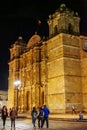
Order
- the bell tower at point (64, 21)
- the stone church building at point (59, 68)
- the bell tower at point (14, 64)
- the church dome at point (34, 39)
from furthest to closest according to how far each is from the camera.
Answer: the bell tower at point (14, 64)
the church dome at point (34, 39)
the bell tower at point (64, 21)
the stone church building at point (59, 68)

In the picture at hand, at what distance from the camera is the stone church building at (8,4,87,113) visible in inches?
1549

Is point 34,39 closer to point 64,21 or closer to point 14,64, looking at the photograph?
point 14,64

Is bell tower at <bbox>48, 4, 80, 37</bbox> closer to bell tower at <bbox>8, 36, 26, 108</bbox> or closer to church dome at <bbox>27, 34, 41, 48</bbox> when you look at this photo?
church dome at <bbox>27, 34, 41, 48</bbox>

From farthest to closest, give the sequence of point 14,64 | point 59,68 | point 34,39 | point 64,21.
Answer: point 14,64
point 34,39
point 64,21
point 59,68

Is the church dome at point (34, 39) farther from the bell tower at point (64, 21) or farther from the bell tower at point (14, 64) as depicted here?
the bell tower at point (64, 21)

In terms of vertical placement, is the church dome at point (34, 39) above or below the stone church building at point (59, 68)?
above

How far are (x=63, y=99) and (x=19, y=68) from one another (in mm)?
16948

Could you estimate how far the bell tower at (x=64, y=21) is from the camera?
41.5m

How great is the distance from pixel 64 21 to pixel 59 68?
7385 millimetres

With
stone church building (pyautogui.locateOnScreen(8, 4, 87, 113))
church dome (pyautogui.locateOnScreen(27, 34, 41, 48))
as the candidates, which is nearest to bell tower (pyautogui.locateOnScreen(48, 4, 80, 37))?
stone church building (pyautogui.locateOnScreen(8, 4, 87, 113))

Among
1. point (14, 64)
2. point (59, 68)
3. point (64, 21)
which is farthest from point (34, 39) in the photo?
point (59, 68)

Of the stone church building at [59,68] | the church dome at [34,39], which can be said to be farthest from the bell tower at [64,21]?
the church dome at [34,39]

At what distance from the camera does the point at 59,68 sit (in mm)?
40031

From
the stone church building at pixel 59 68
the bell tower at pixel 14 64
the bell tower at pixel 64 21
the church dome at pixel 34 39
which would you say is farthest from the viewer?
the bell tower at pixel 14 64
